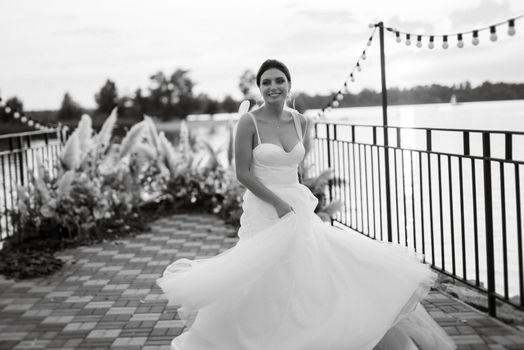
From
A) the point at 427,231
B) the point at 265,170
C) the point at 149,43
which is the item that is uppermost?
the point at 149,43

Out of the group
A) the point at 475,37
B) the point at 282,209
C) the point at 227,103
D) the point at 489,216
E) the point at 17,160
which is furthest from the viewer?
the point at 227,103

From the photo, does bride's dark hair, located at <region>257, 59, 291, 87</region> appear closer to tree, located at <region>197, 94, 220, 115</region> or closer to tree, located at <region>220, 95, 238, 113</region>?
tree, located at <region>220, 95, 238, 113</region>

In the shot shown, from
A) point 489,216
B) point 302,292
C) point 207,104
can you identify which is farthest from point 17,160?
point 207,104

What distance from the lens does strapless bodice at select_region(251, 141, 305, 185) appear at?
336cm

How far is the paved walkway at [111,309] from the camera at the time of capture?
374cm

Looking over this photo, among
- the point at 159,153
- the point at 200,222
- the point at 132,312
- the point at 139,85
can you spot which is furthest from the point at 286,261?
the point at 139,85

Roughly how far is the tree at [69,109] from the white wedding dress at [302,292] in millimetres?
35307

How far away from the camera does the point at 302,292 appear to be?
10.1 feet

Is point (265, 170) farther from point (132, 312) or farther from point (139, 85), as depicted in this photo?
point (139, 85)

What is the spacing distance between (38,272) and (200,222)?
2.85m

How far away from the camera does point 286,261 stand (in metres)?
3.19

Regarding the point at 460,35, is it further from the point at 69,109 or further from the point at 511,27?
the point at 69,109

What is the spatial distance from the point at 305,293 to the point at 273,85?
3.71ft

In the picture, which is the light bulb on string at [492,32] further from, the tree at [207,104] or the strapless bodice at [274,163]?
the tree at [207,104]
